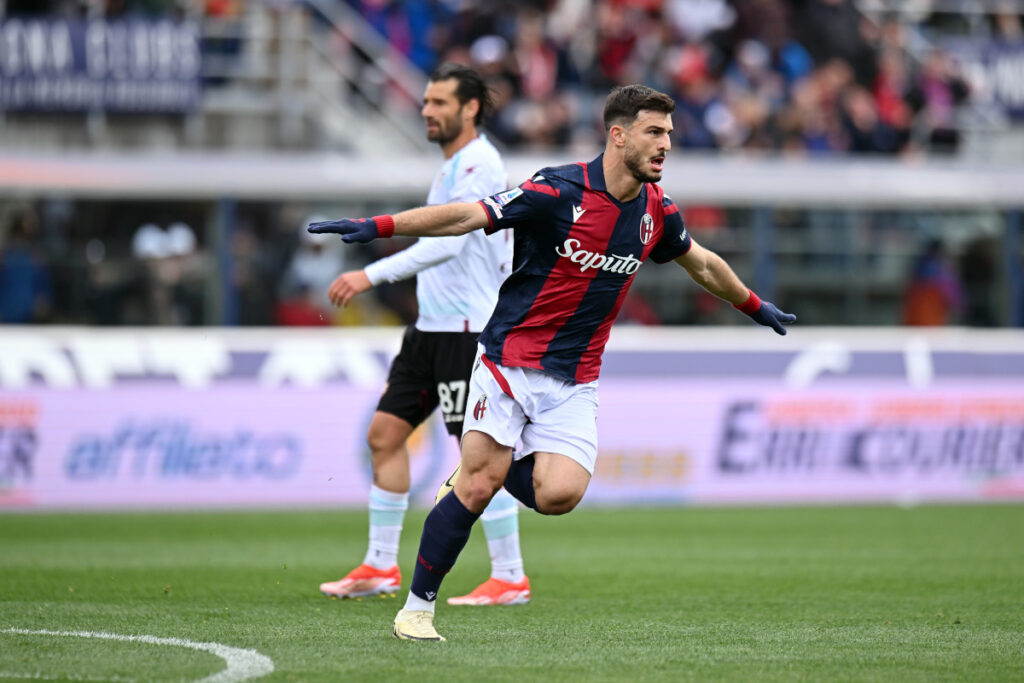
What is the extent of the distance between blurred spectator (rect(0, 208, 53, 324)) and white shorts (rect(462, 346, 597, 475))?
8.59 meters

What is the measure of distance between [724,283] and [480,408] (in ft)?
4.50

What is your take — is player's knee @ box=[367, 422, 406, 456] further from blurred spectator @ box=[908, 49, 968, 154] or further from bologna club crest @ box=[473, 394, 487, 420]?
blurred spectator @ box=[908, 49, 968, 154]

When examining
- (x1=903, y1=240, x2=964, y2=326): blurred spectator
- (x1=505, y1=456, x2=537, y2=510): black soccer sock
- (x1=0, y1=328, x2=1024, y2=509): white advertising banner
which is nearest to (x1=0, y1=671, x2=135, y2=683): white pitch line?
(x1=505, y1=456, x2=537, y2=510): black soccer sock

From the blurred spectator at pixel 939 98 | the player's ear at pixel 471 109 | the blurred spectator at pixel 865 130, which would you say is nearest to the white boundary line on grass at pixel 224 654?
the player's ear at pixel 471 109

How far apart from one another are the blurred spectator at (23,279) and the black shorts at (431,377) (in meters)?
7.17

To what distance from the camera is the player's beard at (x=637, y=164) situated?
600 centimetres

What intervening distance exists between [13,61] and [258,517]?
6559mm

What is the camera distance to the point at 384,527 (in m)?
7.57

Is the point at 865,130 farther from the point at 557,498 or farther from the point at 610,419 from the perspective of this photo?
the point at 557,498

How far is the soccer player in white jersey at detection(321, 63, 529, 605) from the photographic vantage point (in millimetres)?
7402

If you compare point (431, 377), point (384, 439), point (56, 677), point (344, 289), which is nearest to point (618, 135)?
point (344, 289)

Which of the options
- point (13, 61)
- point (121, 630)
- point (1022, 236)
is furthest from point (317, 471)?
point (1022, 236)

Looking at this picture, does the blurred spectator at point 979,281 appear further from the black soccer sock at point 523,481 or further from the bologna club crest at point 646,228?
the black soccer sock at point 523,481

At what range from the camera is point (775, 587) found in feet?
26.3
